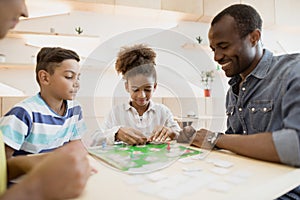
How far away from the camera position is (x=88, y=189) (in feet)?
1.48

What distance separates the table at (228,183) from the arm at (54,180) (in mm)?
55

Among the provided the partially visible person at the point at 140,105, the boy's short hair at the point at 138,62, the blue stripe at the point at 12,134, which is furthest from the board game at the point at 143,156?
the boy's short hair at the point at 138,62

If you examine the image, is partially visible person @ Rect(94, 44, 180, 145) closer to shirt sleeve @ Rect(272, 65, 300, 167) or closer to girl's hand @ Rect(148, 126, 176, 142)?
girl's hand @ Rect(148, 126, 176, 142)

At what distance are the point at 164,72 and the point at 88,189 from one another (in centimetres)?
79

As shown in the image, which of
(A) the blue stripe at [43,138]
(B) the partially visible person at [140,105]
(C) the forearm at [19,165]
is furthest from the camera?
(B) the partially visible person at [140,105]

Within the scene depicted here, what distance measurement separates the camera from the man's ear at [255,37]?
867 millimetres

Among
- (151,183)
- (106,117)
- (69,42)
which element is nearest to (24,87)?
(69,42)

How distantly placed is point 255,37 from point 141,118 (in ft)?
1.94

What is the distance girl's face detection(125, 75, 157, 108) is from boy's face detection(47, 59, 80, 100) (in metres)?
0.24

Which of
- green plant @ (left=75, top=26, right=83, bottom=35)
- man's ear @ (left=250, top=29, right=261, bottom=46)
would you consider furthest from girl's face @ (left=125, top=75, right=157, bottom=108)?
green plant @ (left=75, top=26, right=83, bottom=35)

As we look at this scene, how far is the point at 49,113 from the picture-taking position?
38.8 inches

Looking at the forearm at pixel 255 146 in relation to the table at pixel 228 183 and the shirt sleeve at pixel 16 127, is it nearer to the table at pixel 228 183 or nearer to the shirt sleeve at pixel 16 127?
the table at pixel 228 183

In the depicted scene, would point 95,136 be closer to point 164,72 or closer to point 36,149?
point 36,149

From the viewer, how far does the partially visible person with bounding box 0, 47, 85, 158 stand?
838 mm
